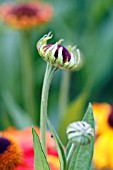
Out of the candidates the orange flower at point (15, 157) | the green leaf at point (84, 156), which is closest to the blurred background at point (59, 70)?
the orange flower at point (15, 157)

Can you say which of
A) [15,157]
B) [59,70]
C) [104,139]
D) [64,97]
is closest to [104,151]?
[104,139]

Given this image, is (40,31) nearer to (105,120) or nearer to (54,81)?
(54,81)

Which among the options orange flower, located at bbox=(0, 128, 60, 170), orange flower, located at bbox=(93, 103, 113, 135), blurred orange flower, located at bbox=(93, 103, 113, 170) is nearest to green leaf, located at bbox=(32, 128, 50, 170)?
orange flower, located at bbox=(0, 128, 60, 170)

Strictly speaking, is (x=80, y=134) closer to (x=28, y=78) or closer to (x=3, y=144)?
(x=3, y=144)

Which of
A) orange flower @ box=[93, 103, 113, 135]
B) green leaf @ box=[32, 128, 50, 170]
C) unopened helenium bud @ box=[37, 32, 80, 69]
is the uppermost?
orange flower @ box=[93, 103, 113, 135]

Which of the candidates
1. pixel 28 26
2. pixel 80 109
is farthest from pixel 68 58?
pixel 28 26

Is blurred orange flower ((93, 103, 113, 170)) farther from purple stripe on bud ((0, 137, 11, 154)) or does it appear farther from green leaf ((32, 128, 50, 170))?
green leaf ((32, 128, 50, 170))

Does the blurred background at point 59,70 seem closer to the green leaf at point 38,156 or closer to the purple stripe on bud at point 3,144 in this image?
the purple stripe on bud at point 3,144
